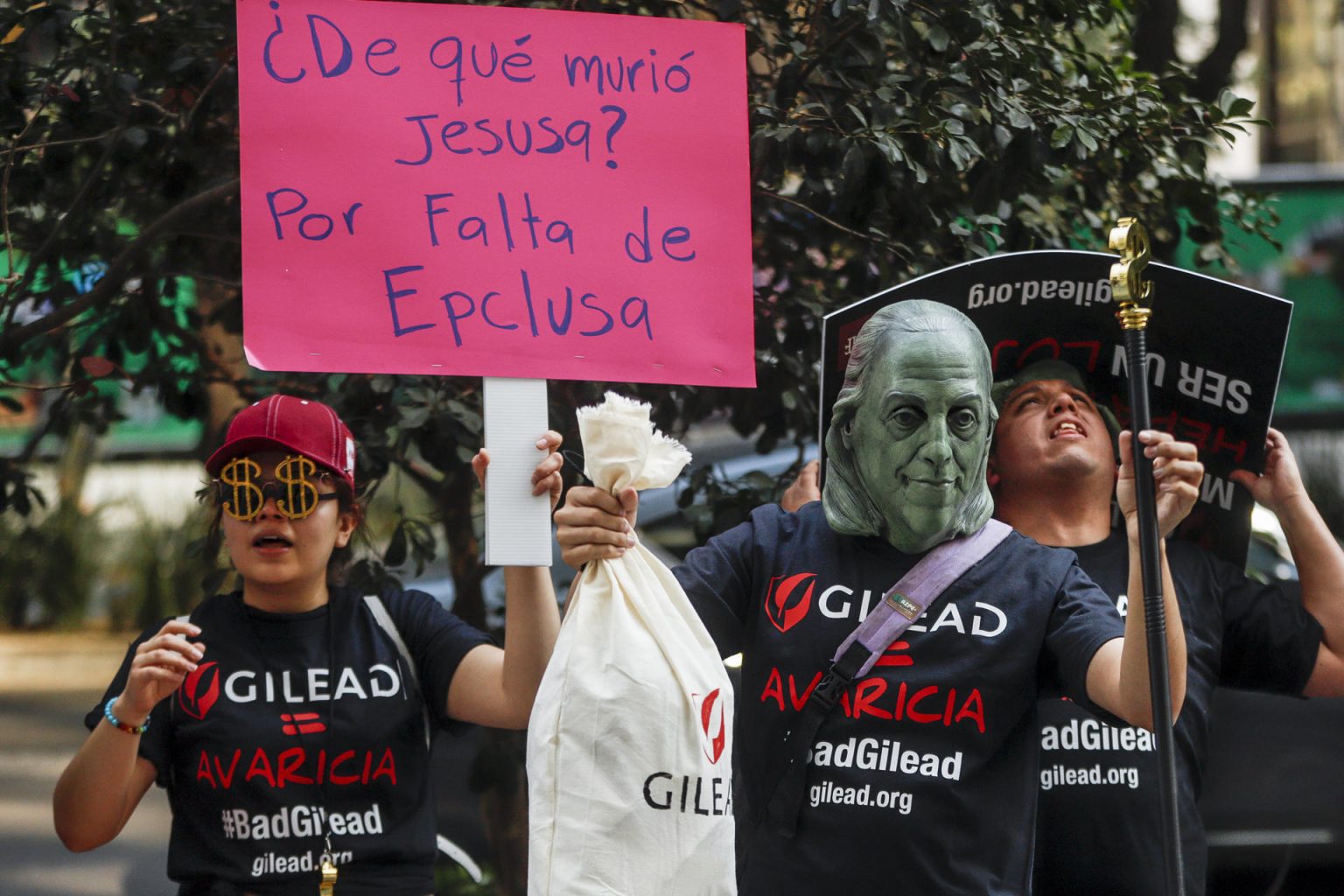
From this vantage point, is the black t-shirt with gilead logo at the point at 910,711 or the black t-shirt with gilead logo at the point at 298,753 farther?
the black t-shirt with gilead logo at the point at 298,753

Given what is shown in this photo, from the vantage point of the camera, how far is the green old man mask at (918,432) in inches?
98.1

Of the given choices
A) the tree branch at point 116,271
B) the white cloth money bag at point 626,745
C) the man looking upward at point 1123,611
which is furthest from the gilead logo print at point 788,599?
the tree branch at point 116,271

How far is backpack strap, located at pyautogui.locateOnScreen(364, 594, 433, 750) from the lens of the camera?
264cm

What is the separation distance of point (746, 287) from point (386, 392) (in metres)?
0.95

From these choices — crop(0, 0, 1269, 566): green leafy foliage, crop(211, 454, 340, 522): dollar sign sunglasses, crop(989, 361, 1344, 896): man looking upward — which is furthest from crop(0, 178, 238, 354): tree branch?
crop(989, 361, 1344, 896): man looking upward

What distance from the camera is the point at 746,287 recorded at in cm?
273

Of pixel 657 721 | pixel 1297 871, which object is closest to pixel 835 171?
pixel 657 721

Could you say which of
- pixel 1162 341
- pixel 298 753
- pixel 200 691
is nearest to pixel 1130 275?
pixel 1162 341

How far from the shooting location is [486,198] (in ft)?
8.70

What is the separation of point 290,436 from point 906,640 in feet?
3.38

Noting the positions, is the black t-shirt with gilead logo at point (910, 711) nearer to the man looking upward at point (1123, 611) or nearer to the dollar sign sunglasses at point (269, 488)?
the man looking upward at point (1123, 611)

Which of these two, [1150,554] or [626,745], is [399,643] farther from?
[1150,554]

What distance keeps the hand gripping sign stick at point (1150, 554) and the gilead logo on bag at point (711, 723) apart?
0.60 meters

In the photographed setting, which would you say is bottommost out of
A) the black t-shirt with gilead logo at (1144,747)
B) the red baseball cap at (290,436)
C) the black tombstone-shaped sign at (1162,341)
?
the black t-shirt with gilead logo at (1144,747)
